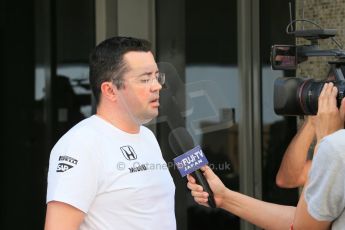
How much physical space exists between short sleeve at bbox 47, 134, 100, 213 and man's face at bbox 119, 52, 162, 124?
256mm

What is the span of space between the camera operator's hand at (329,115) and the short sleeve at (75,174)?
737 mm

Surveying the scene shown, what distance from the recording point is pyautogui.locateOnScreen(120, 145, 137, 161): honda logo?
233 centimetres

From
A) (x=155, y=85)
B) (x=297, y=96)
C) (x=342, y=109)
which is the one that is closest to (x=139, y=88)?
(x=155, y=85)

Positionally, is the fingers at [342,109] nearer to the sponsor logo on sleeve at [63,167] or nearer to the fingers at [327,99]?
the fingers at [327,99]

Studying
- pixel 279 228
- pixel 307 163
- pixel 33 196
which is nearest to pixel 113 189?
pixel 279 228

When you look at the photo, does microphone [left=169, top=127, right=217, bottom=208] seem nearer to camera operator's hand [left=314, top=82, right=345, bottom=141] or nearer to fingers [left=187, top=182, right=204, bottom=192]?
fingers [left=187, top=182, right=204, bottom=192]

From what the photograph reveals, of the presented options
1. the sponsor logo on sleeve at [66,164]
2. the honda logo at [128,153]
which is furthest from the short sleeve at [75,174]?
the honda logo at [128,153]

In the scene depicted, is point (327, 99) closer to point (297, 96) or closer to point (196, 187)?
point (297, 96)

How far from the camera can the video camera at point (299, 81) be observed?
2424 mm

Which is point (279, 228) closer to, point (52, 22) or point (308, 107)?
point (308, 107)

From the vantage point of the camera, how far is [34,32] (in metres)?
4.88

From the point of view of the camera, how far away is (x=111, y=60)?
243 cm

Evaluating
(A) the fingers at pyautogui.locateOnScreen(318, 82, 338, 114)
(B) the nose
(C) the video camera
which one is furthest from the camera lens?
(B) the nose

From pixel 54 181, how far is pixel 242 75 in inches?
118
